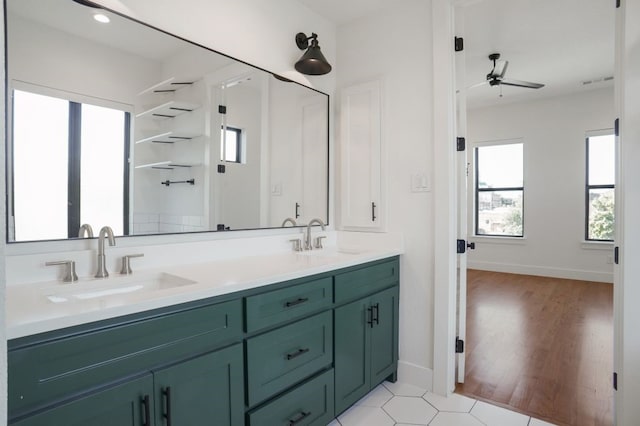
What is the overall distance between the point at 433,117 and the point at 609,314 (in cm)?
337

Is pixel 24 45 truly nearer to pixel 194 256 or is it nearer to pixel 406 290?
pixel 194 256

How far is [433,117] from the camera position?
231cm

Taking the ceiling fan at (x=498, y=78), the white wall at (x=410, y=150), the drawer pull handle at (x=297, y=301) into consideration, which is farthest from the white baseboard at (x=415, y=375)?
the ceiling fan at (x=498, y=78)

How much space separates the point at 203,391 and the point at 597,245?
6.03 meters

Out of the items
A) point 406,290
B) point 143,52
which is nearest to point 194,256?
point 143,52

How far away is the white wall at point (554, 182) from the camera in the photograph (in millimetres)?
5367

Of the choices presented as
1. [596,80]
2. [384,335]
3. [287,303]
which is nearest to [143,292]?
[287,303]

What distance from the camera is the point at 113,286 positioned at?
1470 millimetres

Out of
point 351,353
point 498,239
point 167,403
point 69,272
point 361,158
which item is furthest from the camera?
point 498,239

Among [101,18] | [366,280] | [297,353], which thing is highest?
[101,18]

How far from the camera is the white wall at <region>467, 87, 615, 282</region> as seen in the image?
5.37m

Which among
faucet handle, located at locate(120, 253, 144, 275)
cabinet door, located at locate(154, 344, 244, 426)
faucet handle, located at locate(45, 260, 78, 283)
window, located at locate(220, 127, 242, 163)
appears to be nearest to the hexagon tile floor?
cabinet door, located at locate(154, 344, 244, 426)

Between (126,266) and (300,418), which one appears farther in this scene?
(300,418)

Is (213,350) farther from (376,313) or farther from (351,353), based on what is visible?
(376,313)
